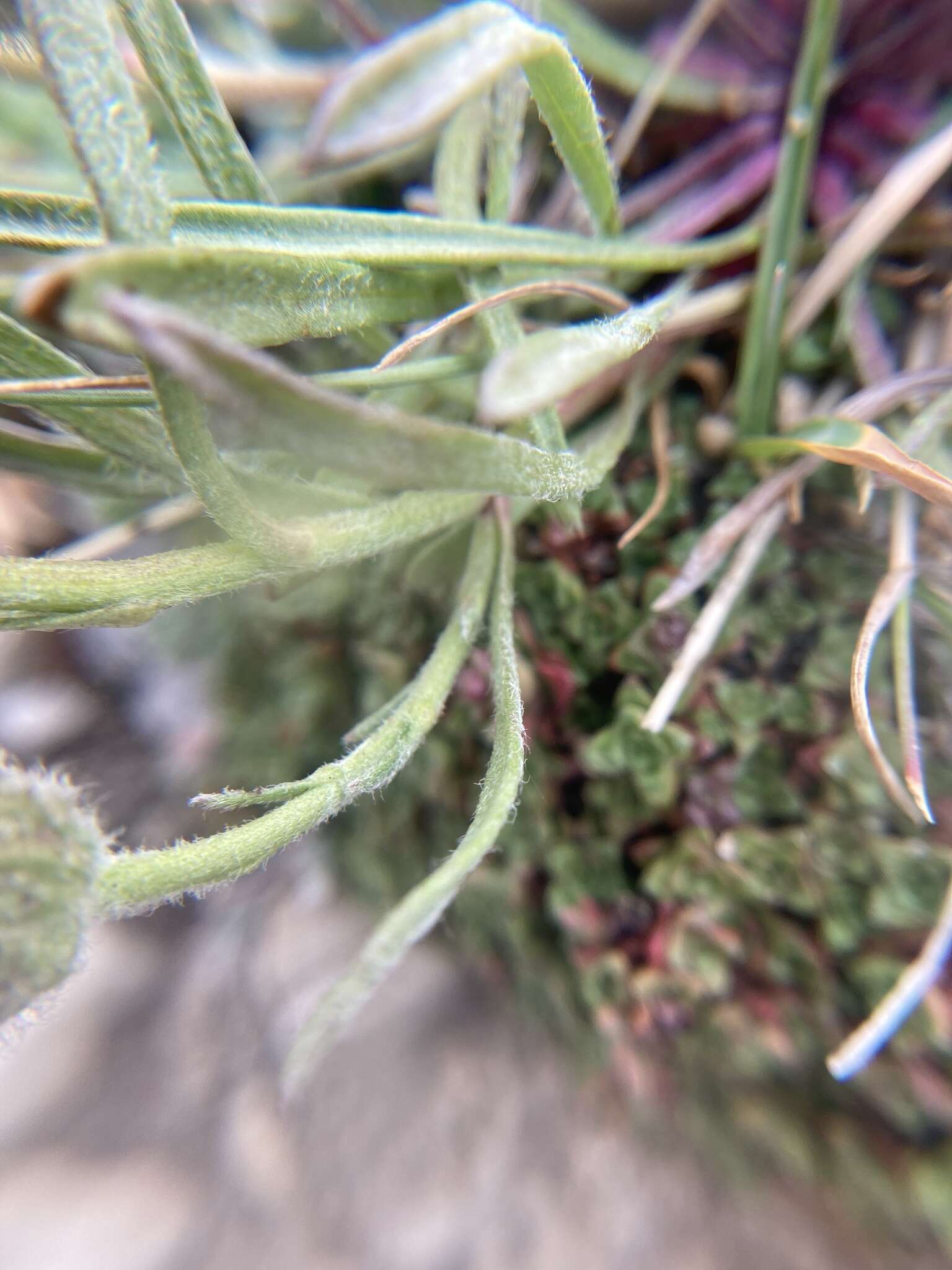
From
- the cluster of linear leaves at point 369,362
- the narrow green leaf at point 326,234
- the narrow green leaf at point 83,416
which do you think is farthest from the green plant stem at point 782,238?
the narrow green leaf at point 83,416

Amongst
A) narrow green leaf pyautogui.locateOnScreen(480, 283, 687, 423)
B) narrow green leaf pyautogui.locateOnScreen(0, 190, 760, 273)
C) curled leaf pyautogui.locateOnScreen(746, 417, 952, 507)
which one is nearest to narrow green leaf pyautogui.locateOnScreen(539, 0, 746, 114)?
narrow green leaf pyautogui.locateOnScreen(0, 190, 760, 273)

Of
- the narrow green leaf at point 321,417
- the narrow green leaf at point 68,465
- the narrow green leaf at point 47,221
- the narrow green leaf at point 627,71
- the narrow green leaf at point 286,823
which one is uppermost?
the narrow green leaf at point 627,71

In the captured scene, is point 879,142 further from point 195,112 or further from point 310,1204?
point 310,1204

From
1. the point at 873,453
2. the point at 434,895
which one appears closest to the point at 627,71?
the point at 873,453

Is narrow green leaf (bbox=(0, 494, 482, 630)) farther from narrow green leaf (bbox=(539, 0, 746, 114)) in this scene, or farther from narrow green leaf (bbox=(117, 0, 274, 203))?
narrow green leaf (bbox=(539, 0, 746, 114))

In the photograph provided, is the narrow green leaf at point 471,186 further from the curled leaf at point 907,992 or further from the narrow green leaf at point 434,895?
the curled leaf at point 907,992

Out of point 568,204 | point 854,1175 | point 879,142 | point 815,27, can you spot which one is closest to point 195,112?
point 568,204
